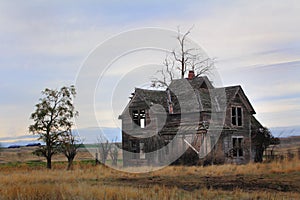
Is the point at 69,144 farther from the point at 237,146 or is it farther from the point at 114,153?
the point at 237,146

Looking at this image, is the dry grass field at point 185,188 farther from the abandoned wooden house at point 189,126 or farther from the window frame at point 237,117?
the window frame at point 237,117

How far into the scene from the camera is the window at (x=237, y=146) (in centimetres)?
3264

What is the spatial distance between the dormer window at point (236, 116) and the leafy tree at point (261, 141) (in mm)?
2038

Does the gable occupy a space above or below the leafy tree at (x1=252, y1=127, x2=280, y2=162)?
above

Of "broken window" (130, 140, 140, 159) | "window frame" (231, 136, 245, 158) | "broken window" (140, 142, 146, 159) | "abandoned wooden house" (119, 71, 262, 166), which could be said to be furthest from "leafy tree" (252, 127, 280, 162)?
"broken window" (130, 140, 140, 159)

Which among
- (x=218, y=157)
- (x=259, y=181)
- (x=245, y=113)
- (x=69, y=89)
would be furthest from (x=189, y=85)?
(x=259, y=181)

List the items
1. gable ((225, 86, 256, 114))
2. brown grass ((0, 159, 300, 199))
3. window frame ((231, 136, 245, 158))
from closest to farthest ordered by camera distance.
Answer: brown grass ((0, 159, 300, 199))
window frame ((231, 136, 245, 158))
gable ((225, 86, 256, 114))

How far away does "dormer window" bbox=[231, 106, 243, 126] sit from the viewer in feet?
109

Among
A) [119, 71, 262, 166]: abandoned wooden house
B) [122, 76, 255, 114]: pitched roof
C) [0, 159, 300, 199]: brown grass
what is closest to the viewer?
[0, 159, 300, 199]: brown grass

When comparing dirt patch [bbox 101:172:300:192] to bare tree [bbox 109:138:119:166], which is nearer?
dirt patch [bbox 101:172:300:192]

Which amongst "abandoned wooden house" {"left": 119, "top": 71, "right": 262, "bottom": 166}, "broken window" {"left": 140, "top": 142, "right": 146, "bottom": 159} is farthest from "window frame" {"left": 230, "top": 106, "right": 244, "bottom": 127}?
"broken window" {"left": 140, "top": 142, "right": 146, "bottom": 159}

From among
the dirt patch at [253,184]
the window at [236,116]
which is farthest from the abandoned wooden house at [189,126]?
the dirt patch at [253,184]

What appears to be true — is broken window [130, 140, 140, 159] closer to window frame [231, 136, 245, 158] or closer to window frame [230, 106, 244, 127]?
window frame [231, 136, 245, 158]

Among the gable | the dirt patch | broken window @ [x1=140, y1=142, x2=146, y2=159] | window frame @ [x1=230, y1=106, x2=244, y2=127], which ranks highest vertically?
the gable
